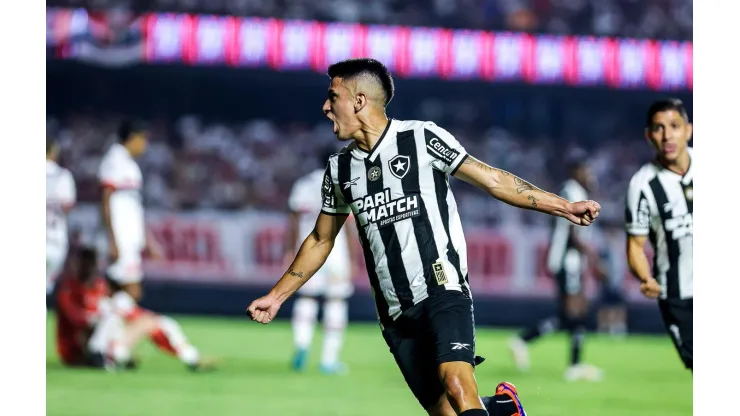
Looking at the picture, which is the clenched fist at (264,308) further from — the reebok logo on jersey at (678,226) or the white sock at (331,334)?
the white sock at (331,334)

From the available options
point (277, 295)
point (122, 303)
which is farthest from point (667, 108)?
point (122, 303)

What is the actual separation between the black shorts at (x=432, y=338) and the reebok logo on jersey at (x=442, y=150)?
1.78ft

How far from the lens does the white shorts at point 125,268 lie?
28.2 ft

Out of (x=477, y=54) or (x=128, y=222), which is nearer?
(x=128, y=222)

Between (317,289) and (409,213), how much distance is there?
4.96 meters

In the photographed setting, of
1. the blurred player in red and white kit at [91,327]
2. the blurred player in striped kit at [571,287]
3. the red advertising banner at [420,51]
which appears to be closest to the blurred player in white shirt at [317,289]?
the blurred player in red and white kit at [91,327]

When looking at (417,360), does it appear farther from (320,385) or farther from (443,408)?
(320,385)

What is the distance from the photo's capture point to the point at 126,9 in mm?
16016

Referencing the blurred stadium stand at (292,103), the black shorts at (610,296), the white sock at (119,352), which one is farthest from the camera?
the blurred stadium stand at (292,103)

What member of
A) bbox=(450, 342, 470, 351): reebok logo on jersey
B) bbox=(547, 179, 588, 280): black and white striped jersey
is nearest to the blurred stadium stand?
bbox=(547, 179, 588, 280): black and white striped jersey

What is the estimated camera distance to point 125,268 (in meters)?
8.63
